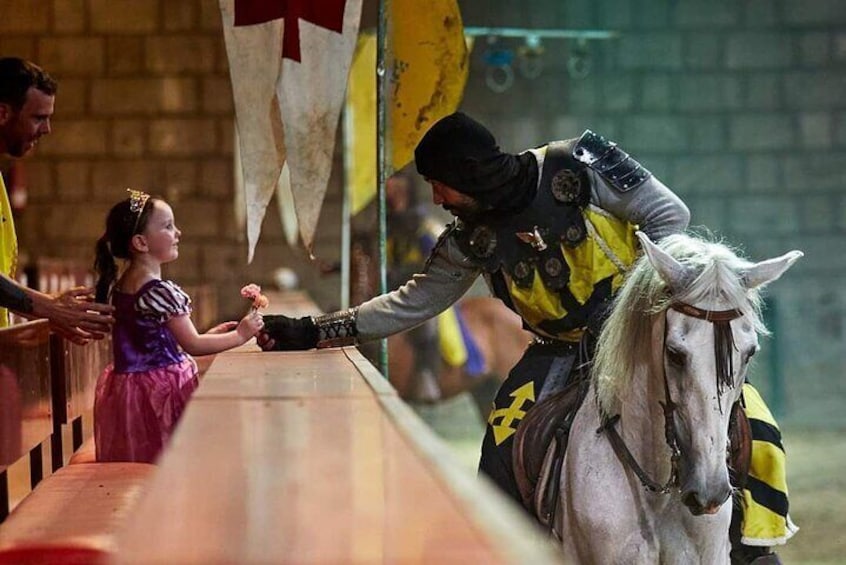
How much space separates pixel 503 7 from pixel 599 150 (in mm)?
9832

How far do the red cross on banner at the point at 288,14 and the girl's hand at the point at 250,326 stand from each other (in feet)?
3.03

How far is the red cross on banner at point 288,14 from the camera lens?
15.3ft

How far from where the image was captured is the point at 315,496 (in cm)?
197

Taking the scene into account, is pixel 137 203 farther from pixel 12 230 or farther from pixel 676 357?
pixel 676 357

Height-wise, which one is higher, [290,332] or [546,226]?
[546,226]

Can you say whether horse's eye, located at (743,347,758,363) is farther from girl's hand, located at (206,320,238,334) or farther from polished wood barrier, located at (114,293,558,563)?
girl's hand, located at (206,320,238,334)

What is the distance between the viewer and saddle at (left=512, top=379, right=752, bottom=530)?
12.2 feet

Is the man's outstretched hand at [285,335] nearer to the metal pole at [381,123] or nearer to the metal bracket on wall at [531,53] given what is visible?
the metal pole at [381,123]

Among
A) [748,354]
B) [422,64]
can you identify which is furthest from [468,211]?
[422,64]

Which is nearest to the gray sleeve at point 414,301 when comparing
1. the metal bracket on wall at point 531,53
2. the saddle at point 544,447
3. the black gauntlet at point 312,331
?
the black gauntlet at point 312,331

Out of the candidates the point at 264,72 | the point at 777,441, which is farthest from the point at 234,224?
the point at 777,441

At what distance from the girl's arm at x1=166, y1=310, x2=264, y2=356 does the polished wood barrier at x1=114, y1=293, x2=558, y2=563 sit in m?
1.23

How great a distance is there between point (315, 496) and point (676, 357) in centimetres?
156

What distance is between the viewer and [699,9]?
46.4 ft
